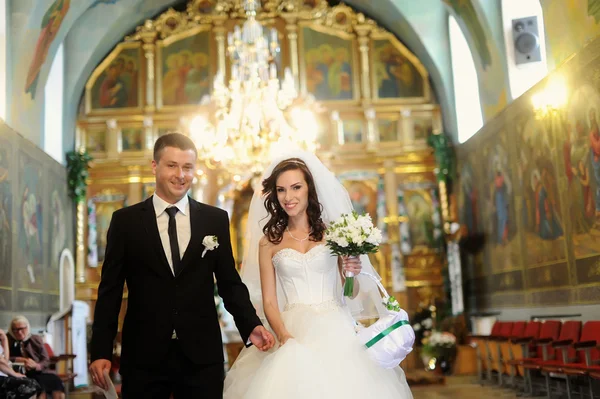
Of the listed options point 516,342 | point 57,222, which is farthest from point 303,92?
point 516,342

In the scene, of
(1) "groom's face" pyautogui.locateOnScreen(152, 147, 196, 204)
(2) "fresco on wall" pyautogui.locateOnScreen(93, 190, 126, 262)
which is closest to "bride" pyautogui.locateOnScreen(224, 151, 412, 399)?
(1) "groom's face" pyautogui.locateOnScreen(152, 147, 196, 204)

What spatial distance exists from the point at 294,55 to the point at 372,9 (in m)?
2.11

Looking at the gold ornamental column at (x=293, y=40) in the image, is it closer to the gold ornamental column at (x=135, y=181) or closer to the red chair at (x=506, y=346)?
the gold ornamental column at (x=135, y=181)

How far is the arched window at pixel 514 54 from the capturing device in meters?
14.0

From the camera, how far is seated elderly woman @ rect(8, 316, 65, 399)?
9.60m

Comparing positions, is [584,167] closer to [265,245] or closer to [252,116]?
[252,116]

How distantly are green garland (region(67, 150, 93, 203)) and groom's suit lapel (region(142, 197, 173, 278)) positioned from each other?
13.6m

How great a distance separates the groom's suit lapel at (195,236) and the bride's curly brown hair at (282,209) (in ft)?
3.27

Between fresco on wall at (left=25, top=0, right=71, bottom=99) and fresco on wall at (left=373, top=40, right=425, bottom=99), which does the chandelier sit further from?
fresco on wall at (left=373, top=40, right=425, bottom=99)

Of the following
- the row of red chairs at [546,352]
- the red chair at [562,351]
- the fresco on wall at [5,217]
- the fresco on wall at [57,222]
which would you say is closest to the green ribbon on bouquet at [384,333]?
the row of red chairs at [546,352]

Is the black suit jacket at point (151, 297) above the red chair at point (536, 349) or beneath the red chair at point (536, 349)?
above

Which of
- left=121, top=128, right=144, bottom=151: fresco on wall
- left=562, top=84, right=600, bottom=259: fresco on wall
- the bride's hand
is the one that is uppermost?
left=121, top=128, right=144, bottom=151: fresco on wall

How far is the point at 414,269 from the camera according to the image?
17.1 m

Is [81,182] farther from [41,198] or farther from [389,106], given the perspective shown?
[389,106]
